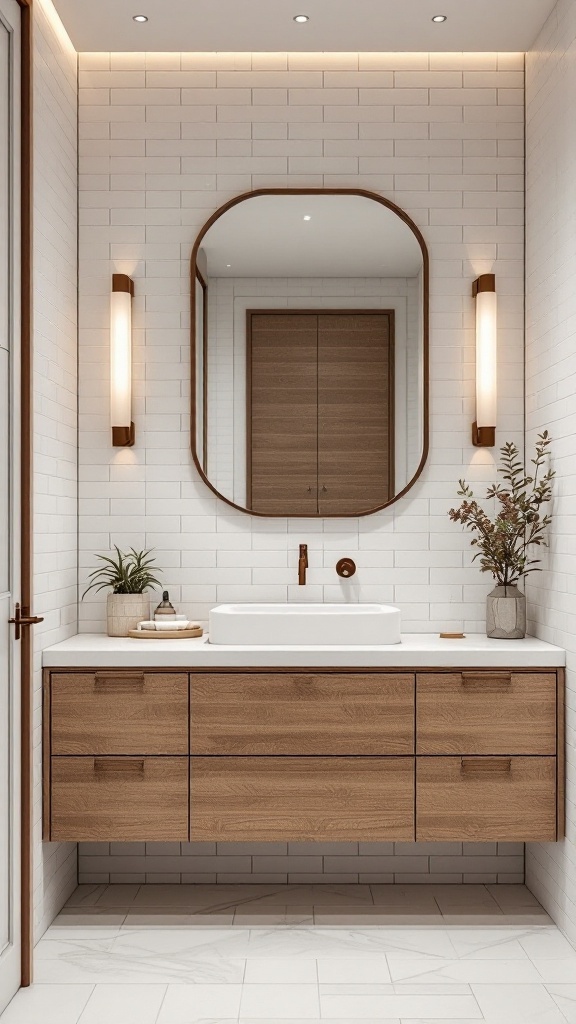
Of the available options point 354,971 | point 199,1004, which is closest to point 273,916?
point 354,971

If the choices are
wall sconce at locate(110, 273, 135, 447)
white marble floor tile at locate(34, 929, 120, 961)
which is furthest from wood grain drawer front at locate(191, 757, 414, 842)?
wall sconce at locate(110, 273, 135, 447)

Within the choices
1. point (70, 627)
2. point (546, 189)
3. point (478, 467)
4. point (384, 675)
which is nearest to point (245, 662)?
point (384, 675)

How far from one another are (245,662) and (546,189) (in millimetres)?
1934

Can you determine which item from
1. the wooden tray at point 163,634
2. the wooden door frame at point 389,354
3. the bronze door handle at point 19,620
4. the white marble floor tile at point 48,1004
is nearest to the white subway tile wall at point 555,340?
the wooden door frame at point 389,354

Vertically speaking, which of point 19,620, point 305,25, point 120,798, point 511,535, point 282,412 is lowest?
point 120,798

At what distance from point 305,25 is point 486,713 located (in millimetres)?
2467

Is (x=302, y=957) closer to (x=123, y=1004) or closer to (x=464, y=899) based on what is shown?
(x=123, y=1004)

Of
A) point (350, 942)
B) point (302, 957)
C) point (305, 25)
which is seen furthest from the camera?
point (305, 25)

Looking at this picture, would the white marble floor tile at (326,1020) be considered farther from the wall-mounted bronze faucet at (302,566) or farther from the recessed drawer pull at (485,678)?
the wall-mounted bronze faucet at (302,566)

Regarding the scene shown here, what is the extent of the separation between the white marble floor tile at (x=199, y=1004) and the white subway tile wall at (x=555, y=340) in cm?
109

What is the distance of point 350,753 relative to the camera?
9.48 ft

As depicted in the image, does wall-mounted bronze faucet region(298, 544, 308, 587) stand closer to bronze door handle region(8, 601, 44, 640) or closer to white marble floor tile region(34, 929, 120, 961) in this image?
bronze door handle region(8, 601, 44, 640)

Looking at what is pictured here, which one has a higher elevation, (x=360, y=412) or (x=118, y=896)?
(x=360, y=412)

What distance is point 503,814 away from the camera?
2.88m
